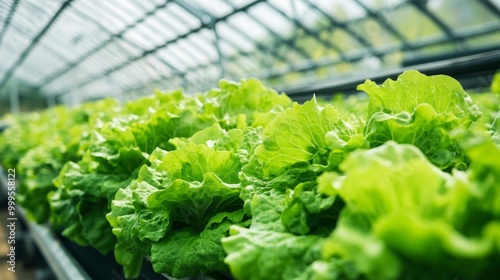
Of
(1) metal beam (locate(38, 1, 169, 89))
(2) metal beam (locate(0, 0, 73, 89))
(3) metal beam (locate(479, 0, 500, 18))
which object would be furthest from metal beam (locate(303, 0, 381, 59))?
(2) metal beam (locate(0, 0, 73, 89))

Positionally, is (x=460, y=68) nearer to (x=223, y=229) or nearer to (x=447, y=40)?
(x=223, y=229)

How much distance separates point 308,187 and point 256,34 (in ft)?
43.2

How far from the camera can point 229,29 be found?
14.3m

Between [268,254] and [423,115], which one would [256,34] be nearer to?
[423,115]

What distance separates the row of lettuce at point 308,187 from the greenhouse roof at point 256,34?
5.74m

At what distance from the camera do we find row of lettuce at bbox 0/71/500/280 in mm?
855

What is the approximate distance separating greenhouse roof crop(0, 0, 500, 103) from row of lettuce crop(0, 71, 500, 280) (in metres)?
5.74

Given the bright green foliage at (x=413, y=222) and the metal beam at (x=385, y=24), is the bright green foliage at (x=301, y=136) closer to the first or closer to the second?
the bright green foliage at (x=413, y=222)

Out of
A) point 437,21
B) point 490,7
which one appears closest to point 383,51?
point 437,21

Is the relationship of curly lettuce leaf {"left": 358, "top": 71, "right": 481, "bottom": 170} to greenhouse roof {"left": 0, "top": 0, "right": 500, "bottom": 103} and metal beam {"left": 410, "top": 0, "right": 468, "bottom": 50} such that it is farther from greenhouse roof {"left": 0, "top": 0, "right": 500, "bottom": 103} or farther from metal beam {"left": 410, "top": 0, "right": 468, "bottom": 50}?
metal beam {"left": 410, "top": 0, "right": 468, "bottom": 50}

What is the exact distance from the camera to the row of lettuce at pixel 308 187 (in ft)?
2.81

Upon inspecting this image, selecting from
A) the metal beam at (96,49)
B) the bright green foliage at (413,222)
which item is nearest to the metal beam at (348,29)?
the metal beam at (96,49)

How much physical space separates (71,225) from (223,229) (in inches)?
74.2

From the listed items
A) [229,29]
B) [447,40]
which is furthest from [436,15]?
[229,29]
